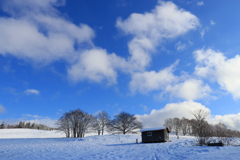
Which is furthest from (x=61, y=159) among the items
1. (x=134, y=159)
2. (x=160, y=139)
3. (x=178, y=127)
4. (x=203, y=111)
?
(x=178, y=127)

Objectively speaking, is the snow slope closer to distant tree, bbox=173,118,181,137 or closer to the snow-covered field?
the snow-covered field

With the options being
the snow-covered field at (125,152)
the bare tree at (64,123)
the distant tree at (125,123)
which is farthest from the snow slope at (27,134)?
the snow-covered field at (125,152)

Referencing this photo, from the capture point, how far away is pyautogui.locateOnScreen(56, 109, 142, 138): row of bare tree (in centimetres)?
5492

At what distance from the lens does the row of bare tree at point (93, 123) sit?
54.9 meters

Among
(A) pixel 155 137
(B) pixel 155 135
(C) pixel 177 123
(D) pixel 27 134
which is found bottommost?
(D) pixel 27 134

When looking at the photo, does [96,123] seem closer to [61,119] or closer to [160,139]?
[61,119]

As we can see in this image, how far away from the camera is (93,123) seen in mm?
57562

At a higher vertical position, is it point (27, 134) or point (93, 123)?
point (93, 123)

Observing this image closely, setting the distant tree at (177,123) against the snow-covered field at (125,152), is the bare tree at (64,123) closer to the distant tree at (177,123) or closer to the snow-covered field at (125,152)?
the snow-covered field at (125,152)

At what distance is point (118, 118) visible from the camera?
2327 inches

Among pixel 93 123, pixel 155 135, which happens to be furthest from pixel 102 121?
pixel 155 135

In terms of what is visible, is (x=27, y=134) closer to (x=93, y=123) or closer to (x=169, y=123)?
(x=93, y=123)

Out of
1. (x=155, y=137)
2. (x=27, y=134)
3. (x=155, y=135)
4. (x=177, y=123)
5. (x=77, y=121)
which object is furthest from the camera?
(x=177, y=123)

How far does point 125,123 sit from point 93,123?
43.0 ft
